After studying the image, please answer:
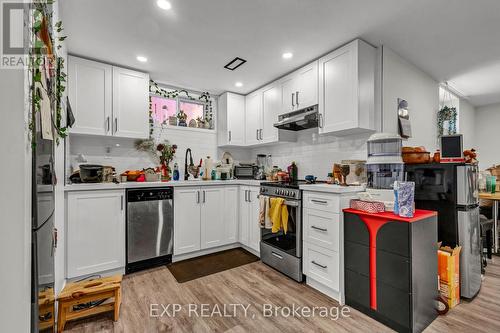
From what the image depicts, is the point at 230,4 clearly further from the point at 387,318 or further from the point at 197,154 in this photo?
the point at 387,318

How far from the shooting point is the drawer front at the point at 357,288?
6.17 feet

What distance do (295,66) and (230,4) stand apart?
53.0 inches

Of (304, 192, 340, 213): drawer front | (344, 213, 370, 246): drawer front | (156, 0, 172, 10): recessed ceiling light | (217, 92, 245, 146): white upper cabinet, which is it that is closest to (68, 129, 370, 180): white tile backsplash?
(217, 92, 245, 146): white upper cabinet

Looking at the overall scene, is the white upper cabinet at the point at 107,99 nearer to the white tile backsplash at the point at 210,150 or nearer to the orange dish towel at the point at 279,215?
the white tile backsplash at the point at 210,150

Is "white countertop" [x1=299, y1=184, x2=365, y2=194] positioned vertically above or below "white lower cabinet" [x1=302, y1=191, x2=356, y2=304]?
above

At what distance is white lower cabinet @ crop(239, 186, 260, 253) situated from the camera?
3.14 metres

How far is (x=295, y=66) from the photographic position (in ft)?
9.86

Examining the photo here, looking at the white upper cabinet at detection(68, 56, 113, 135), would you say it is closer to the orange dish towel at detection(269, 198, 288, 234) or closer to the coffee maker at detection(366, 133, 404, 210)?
the orange dish towel at detection(269, 198, 288, 234)

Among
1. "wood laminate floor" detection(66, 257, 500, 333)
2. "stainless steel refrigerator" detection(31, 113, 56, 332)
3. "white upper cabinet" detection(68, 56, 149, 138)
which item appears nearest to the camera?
"stainless steel refrigerator" detection(31, 113, 56, 332)

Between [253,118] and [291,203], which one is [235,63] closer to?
[253,118]

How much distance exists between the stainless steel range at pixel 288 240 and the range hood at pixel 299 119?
2.95 ft

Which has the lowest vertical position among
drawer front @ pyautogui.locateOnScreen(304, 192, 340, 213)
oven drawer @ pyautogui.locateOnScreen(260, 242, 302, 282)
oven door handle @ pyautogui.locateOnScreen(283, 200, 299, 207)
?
→ oven drawer @ pyautogui.locateOnScreen(260, 242, 302, 282)

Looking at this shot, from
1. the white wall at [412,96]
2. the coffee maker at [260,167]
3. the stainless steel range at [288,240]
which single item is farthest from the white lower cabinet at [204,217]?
the white wall at [412,96]

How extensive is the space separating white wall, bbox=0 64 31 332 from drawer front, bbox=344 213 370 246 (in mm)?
2071
